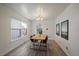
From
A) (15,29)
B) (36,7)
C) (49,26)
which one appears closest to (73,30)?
(36,7)

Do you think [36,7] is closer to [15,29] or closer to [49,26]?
[15,29]

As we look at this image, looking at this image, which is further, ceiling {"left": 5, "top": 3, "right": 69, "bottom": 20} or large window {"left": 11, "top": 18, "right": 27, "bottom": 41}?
large window {"left": 11, "top": 18, "right": 27, "bottom": 41}

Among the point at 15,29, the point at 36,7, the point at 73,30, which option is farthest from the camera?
the point at 15,29

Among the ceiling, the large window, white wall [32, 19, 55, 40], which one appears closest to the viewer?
the ceiling

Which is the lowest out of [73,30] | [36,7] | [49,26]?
[73,30]

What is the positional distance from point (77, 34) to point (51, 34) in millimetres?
6741

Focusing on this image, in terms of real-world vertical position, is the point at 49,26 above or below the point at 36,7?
below

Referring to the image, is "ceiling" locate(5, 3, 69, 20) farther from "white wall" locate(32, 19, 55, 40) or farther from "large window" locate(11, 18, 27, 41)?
"white wall" locate(32, 19, 55, 40)

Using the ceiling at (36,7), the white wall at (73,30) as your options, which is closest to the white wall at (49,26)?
the ceiling at (36,7)

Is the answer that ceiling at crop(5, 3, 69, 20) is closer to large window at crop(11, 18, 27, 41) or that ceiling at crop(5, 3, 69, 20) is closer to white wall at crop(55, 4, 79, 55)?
white wall at crop(55, 4, 79, 55)

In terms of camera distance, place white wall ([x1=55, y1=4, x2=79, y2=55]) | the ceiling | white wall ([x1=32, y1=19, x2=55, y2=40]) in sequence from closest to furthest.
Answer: white wall ([x1=55, y1=4, x2=79, y2=55]), the ceiling, white wall ([x1=32, y1=19, x2=55, y2=40])

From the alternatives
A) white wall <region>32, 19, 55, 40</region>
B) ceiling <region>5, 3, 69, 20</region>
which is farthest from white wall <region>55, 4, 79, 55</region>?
white wall <region>32, 19, 55, 40</region>

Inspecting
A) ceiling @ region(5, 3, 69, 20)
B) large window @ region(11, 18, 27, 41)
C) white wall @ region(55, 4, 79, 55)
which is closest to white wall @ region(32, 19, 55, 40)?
large window @ region(11, 18, 27, 41)

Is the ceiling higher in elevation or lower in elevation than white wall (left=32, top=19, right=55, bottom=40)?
higher
